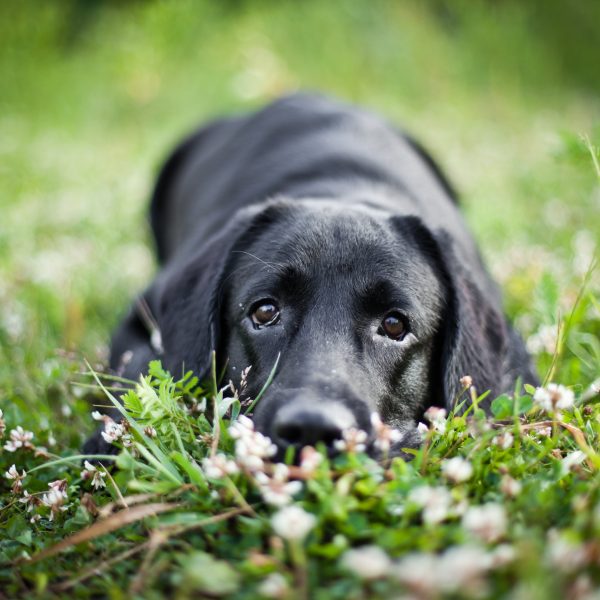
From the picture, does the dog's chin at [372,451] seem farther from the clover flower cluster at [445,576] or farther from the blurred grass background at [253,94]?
the blurred grass background at [253,94]

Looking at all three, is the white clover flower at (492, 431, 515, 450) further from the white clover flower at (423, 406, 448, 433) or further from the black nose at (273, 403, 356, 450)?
the black nose at (273, 403, 356, 450)

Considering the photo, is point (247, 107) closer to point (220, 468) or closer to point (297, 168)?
point (297, 168)

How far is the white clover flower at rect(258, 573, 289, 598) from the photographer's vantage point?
1.22 meters

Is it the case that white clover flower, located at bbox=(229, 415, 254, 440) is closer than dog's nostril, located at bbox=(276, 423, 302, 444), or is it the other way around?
white clover flower, located at bbox=(229, 415, 254, 440)

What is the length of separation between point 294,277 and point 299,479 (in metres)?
0.87

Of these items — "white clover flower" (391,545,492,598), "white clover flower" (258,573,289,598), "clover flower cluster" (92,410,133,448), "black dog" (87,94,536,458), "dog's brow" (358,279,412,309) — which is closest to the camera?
"white clover flower" (391,545,492,598)

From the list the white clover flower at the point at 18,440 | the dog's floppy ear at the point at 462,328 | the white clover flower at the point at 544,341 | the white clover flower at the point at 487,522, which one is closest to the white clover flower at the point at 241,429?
the white clover flower at the point at 487,522

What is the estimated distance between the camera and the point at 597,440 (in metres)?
1.88

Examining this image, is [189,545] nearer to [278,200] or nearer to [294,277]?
[294,277]

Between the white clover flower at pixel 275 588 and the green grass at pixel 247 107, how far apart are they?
0.04 meters

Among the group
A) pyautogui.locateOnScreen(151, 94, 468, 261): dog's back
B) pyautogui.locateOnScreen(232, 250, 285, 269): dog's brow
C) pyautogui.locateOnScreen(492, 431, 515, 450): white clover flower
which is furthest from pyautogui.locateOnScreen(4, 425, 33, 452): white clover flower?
pyautogui.locateOnScreen(151, 94, 468, 261): dog's back

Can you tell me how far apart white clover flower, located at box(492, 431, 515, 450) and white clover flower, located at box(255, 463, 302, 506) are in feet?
1.66

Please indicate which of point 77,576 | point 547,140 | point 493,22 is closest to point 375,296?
point 77,576

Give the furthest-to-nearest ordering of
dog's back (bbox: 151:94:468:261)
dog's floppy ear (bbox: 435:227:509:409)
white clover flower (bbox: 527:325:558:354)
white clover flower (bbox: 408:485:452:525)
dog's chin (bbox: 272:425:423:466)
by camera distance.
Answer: dog's back (bbox: 151:94:468:261)
white clover flower (bbox: 527:325:558:354)
dog's floppy ear (bbox: 435:227:509:409)
dog's chin (bbox: 272:425:423:466)
white clover flower (bbox: 408:485:452:525)
